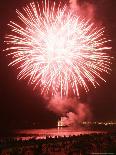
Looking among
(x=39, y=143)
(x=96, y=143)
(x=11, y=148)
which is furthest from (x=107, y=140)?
(x=11, y=148)

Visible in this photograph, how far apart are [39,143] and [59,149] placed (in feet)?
15.2

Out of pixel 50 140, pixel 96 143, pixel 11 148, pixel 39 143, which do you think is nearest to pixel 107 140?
pixel 96 143

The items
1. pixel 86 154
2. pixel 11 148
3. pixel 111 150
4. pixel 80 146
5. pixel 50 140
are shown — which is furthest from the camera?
pixel 50 140

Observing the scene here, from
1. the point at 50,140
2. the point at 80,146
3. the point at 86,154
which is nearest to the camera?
the point at 86,154

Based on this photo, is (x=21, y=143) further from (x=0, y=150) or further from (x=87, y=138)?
(x=87, y=138)

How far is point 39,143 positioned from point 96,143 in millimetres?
11129

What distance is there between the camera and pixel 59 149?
52.9 metres

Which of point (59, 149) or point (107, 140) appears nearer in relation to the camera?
point (59, 149)

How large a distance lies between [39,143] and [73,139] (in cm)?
1212

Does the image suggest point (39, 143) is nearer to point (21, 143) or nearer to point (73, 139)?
point (21, 143)

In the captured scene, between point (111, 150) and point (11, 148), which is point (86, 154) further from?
point (11, 148)

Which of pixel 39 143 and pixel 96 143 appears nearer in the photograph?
pixel 39 143

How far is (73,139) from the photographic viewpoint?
2379 inches

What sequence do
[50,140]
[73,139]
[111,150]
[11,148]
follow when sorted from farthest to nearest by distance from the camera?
[73,139] < [50,140] < [11,148] < [111,150]
